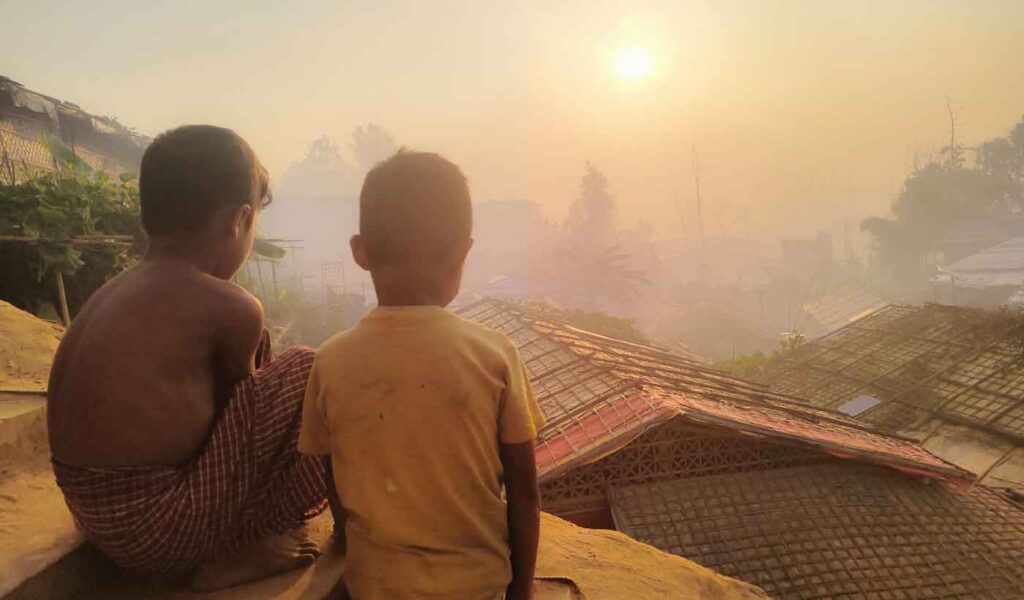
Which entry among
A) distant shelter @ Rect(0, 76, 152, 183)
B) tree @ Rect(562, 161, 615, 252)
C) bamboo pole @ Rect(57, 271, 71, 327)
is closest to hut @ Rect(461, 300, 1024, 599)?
bamboo pole @ Rect(57, 271, 71, 327)

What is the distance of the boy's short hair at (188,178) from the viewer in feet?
5.51

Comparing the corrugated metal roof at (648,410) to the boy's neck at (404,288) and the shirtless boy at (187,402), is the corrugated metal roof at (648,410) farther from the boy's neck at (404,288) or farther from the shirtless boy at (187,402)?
the boy's neck at (404,288)

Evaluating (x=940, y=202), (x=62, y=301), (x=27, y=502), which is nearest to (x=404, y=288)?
(x=27, y=502)

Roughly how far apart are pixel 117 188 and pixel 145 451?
7.86 m

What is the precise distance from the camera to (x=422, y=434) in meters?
1.39

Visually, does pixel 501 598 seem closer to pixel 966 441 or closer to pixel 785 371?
pixel 966 441

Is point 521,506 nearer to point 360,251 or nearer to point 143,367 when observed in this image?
point 360,251

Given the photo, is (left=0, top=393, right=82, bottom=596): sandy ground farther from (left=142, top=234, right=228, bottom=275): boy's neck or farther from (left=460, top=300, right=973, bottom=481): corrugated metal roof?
(left=460, top=300, right=973, bottom=481): corrugated metal roof

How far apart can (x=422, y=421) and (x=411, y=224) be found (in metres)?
0.54

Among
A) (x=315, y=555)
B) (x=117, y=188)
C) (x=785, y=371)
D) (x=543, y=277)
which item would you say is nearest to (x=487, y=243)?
(x=543, y=277)

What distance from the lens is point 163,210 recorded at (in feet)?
5.51

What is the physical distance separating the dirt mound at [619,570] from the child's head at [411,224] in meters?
1.36

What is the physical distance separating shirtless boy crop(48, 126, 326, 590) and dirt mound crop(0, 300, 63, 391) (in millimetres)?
2196

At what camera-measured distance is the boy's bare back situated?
1.45 metres
